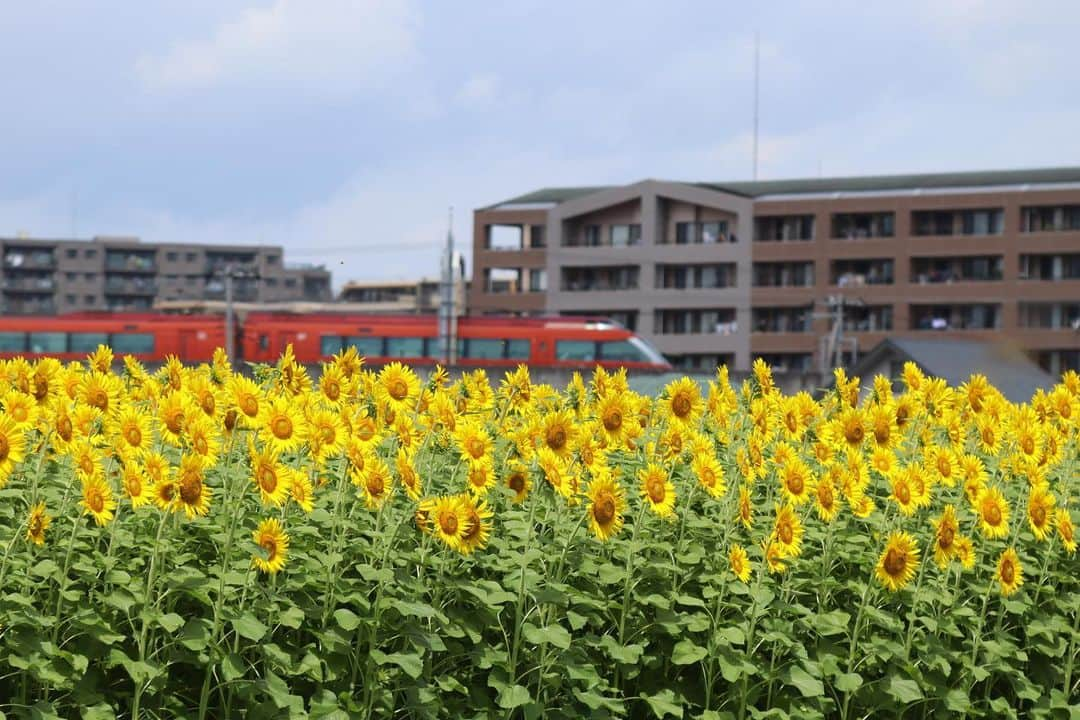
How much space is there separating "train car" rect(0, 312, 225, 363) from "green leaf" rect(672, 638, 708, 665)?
46.3 meters

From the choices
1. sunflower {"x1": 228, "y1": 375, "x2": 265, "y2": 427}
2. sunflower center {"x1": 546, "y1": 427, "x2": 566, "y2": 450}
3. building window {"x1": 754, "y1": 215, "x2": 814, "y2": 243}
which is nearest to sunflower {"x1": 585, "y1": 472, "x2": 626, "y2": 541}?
sunflower center {"x1": 546, "y1": 427, "x2": 566, "y2": 450}

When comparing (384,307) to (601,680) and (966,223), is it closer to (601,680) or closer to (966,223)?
(966,223)

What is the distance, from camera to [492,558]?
602cm

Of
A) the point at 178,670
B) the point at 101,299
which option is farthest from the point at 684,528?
the point at 101,299

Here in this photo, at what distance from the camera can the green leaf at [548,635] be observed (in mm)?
5625

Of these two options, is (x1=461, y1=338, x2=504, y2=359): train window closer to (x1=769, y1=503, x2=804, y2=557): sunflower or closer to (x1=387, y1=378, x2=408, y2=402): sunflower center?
(x1=387, y1=378, x2=408, y2=402): sunflower center

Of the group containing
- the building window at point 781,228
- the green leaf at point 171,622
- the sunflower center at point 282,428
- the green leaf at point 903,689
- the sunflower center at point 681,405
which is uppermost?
the building window at point 781,228

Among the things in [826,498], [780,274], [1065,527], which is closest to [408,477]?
[826,498]

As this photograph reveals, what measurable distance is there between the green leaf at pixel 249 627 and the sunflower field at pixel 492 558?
0.7 inches

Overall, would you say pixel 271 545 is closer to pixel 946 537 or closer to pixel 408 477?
pixel 408 477

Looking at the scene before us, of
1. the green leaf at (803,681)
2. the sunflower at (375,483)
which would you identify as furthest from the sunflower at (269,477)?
the green leaf at (803,681)

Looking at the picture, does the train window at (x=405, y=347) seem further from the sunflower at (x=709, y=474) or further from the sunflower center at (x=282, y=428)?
the sunflower center at (x=282, y=428)

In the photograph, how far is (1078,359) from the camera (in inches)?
2953

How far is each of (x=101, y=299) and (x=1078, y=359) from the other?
83385mm
